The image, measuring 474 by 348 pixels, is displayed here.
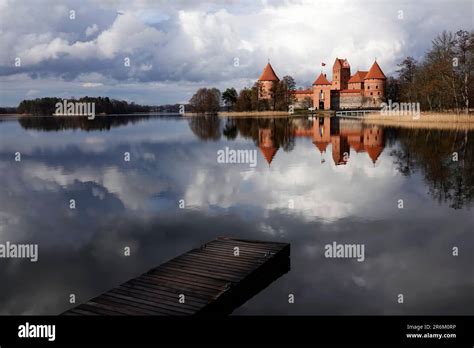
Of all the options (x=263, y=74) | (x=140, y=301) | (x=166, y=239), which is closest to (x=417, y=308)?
(x=140, y=301)

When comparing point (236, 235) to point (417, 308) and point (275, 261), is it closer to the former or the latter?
point (275, 261)

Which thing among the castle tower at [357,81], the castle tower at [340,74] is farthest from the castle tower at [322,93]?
the castle tower at [357,81]

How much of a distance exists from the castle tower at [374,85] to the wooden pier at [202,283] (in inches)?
3858

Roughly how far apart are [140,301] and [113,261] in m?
2.81

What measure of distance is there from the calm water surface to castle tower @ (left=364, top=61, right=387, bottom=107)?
82.6 metres

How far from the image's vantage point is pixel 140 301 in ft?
20.3

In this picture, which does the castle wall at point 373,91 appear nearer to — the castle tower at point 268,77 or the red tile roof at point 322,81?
the red tile roof at point 322,81

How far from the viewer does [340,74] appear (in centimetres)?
11238

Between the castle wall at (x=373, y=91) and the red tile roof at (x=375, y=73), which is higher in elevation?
the red tile roof at (x=375, y=73)

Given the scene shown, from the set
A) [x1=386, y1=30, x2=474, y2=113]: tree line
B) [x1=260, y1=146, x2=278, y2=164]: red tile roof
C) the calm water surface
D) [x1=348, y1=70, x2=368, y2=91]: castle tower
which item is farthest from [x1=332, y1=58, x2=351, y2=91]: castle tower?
the calm water surface

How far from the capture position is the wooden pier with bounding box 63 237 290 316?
6.02m

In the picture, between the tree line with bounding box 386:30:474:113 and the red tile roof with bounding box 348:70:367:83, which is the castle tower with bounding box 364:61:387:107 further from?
the tree line with bounding box 386:30:474:113

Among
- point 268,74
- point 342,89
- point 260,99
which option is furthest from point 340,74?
point 260,99

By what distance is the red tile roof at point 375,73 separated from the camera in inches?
4031
